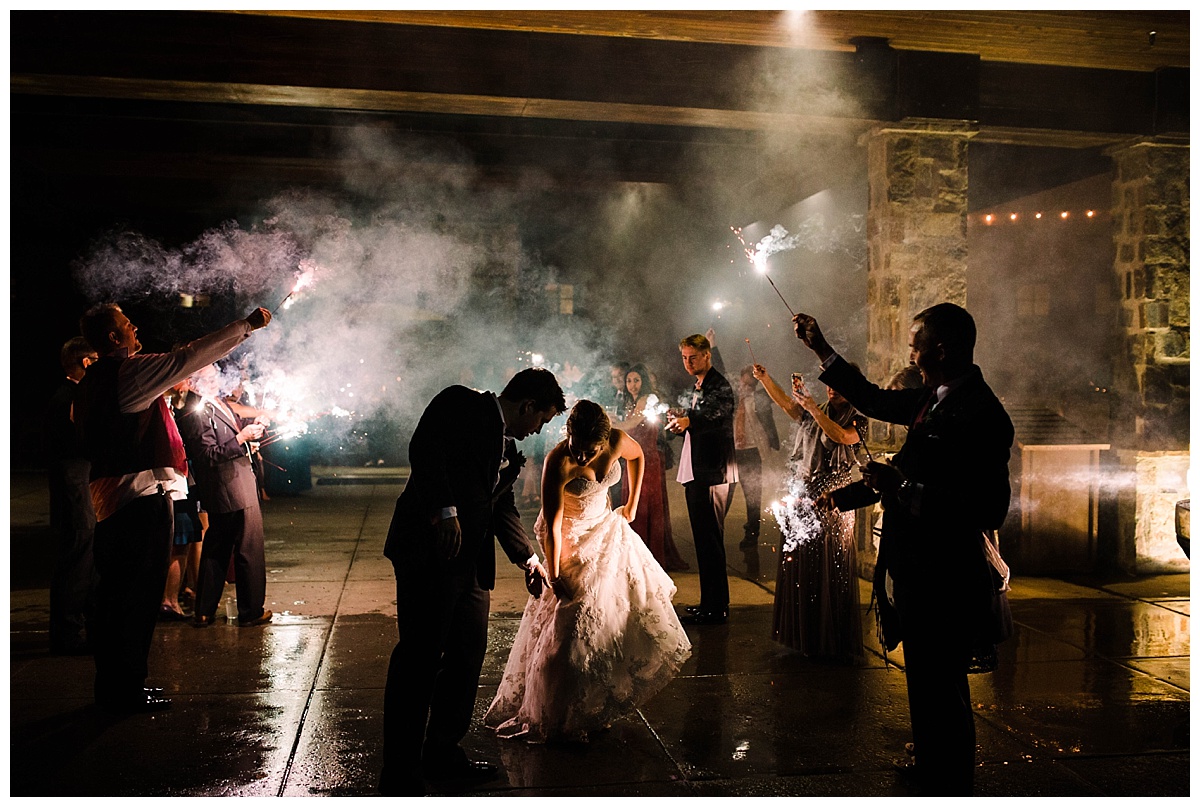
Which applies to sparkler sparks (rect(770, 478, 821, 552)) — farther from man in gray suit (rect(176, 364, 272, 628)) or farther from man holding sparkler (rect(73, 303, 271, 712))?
man in gray suit (rect(176, 364, 272, 628))

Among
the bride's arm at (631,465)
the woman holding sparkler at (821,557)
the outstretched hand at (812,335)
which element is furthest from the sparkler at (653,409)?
the outstretched hand at (812,335)

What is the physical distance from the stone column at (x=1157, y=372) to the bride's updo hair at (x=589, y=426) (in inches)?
217

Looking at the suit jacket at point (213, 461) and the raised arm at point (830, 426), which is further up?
the raised arm at point (830, 426)

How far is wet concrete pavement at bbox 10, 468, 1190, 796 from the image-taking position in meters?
3.57

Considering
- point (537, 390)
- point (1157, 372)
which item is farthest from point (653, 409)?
point (537, 390)

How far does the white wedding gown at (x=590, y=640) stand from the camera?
3914 millimetres

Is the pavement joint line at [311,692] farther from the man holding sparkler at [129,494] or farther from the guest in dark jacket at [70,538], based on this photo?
the guest in dark jacket at [70,538]

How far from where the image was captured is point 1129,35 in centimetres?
701

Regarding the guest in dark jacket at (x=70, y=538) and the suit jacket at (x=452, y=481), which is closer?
the suit jacket at (x=452, y=481)

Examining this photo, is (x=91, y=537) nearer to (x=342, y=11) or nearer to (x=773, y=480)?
(x=342, y=11)

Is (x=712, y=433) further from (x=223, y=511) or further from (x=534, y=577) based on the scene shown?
(x=223, y=511)

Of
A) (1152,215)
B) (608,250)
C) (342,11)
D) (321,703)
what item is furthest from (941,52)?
(608,250)

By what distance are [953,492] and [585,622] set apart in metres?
1.60

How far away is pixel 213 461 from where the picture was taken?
5.91 metres
